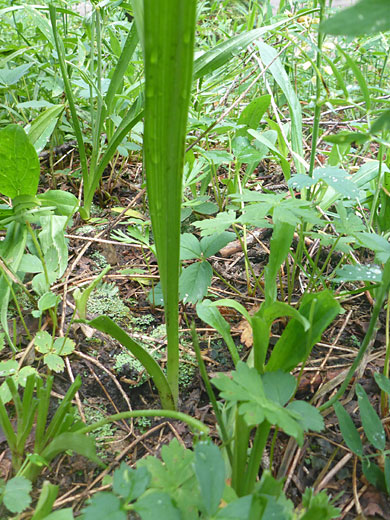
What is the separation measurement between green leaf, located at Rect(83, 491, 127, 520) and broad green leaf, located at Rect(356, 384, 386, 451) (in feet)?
1.45

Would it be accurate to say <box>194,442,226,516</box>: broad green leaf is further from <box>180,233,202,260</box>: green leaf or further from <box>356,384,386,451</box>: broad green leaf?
<box>180,233,202,260</box>: green leaf

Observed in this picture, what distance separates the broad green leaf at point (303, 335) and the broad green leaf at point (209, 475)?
22 centimetres

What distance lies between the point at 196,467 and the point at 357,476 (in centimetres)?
38

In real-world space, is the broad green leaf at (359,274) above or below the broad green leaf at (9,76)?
below

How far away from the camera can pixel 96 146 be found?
1428mm

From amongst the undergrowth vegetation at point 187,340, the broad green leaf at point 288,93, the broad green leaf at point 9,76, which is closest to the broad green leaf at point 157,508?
the undergrowth vegetation at point 187,340

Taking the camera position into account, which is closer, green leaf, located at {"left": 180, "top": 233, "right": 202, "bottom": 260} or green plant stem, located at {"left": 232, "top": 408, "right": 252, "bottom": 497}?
green plant stem, located at {"left": 232, "top": 408, "right": 252, "bottom": 497}

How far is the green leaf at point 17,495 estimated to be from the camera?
625mm

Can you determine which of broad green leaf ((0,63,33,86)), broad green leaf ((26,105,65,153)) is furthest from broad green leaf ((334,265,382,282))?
broad green leaf ((0,63,33,86))

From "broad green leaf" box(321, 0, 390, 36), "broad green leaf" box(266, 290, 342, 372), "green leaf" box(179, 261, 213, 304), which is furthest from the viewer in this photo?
"green leaf" box(179, 261, 213, 304)

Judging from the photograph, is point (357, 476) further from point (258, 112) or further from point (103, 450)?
point (258, 112)

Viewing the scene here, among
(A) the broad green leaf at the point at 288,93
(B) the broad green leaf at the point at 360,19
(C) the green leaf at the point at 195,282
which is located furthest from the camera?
(A) the broad green leaf at the point at 288,93

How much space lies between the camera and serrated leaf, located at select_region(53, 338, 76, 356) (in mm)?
929

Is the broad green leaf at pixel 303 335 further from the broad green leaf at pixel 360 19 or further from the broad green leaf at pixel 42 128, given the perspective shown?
the broad green leaf at pixel 42 128
